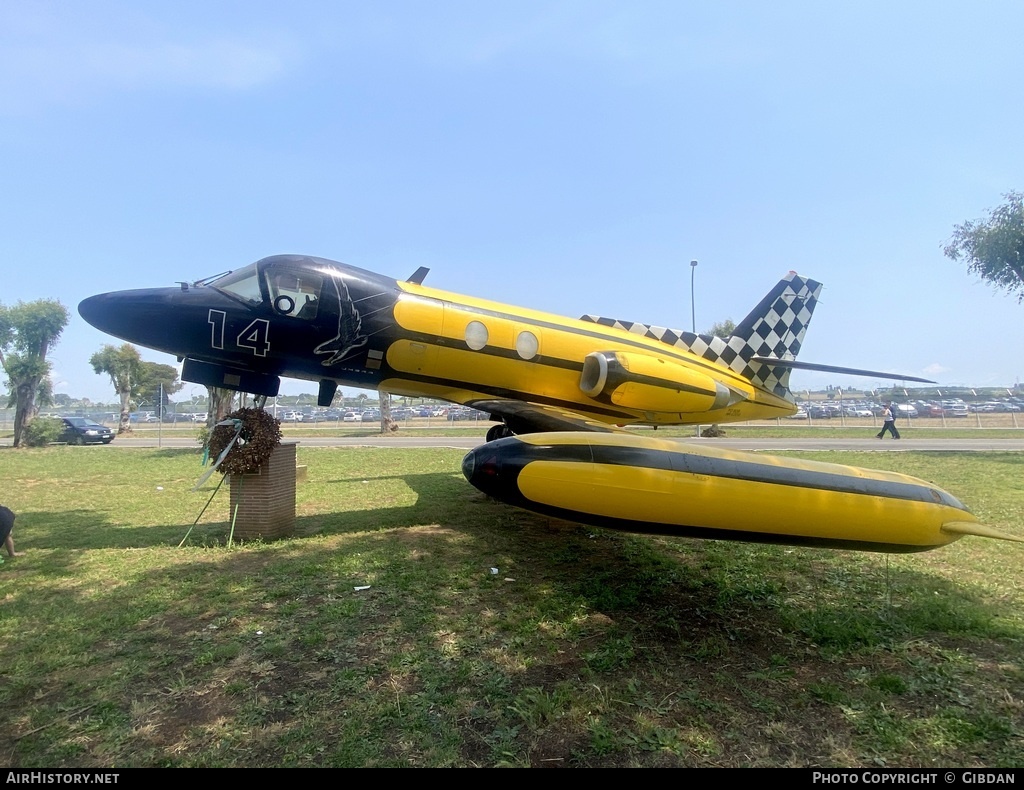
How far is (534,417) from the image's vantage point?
6.73m

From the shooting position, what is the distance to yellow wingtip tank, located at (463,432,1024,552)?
396 cm

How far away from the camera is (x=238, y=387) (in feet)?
23.0

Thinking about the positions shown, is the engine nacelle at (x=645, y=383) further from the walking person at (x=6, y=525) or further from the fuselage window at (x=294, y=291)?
the walking person at (x=6, y=525)

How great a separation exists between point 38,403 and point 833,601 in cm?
3078

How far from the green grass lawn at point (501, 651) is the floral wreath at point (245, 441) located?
0.96 metres

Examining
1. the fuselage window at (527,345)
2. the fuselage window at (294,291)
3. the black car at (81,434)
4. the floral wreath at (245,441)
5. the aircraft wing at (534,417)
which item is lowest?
the black car at (81,434)

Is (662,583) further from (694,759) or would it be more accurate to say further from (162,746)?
(162,746)

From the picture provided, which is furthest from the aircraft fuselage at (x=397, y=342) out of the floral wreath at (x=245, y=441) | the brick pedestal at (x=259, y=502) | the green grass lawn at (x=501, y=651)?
the green grass lawn at (x=501, y=651)

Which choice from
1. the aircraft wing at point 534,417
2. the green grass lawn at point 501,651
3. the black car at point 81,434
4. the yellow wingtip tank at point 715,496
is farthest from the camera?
the black car at point 81,434

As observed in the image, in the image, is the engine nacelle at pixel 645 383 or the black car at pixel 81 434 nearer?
the engine nacelle at pixel 645 383

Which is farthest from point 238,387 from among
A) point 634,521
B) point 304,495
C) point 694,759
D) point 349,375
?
point 694,759

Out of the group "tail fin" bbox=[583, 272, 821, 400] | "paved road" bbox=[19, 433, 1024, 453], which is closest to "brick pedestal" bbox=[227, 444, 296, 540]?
"tail fin" bbox=[583, 272, 821, 400]

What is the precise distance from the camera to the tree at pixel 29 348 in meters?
21.8

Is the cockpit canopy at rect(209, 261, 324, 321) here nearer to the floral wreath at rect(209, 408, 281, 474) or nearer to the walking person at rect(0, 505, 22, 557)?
the floral wreath at rect(209, 408, 281, 474)
